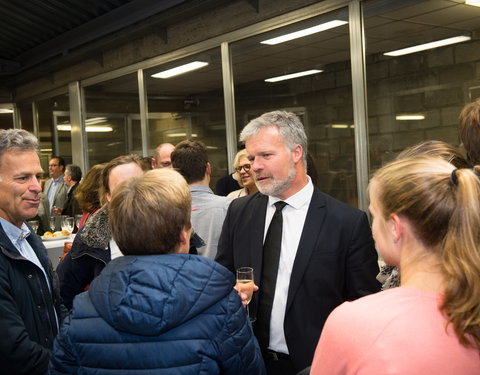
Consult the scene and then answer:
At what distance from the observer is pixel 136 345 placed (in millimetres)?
1195

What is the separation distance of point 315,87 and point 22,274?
3.70 metres

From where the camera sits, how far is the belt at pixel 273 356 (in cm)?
188

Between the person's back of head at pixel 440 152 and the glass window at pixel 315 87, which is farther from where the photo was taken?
the glass window at pixel 315 87

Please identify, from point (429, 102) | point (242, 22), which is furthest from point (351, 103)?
point (242, 22)

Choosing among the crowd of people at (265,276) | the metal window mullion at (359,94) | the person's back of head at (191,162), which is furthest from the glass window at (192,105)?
the crowd of people at (265,276)

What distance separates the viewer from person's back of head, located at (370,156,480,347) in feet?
3.11

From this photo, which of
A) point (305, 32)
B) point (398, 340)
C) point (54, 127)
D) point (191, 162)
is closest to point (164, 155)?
point (191, 162)

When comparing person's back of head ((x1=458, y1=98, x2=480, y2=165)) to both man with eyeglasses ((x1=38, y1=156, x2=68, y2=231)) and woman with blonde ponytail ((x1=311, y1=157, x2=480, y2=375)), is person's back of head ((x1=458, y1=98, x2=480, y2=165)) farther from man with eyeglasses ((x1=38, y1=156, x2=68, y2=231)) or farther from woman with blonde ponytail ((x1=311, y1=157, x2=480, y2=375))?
man with eyeglasses ((x1=38, y1=156, x2=68, y2=231))

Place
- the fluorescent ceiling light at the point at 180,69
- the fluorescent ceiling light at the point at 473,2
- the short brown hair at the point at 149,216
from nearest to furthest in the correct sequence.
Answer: the short brown hair at the point at 149,216 < the fluorescent ceiling light at the point at 473,2 < the fluorescent ceiling light at the point at 180,69

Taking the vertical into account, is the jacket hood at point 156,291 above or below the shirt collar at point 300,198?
below

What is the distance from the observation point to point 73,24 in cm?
648

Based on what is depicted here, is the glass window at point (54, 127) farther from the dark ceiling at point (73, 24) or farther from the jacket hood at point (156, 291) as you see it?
the jacket hood at point (156, 291)

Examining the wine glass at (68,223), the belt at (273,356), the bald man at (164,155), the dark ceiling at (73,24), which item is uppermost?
the dark ceiling at (73,24)

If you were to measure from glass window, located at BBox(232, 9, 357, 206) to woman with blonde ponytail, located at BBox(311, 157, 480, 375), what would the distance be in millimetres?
3044
